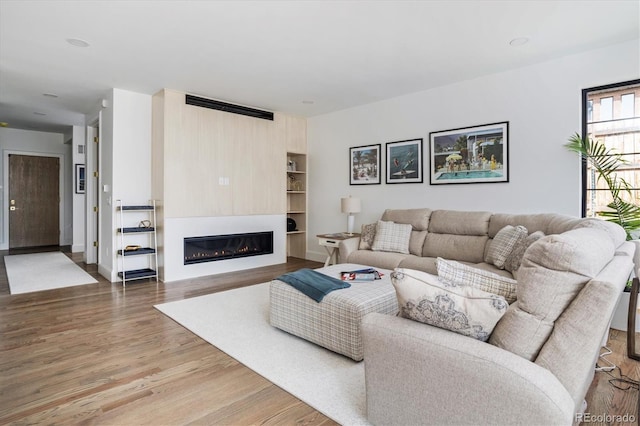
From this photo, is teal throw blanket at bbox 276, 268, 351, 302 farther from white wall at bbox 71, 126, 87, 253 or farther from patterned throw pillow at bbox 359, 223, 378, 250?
white wall at bbox 71, 126, 87, 253

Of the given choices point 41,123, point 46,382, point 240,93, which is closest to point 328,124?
point 240,93

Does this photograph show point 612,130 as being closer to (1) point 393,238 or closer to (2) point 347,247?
(1) point 393,238

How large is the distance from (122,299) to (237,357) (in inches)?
88.2

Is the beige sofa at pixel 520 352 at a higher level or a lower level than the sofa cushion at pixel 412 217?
lower

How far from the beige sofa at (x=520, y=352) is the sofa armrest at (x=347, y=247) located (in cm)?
295

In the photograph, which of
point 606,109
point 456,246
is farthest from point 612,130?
point 456,246

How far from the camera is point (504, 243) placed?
11.2 feet

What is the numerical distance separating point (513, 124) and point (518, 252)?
1.71 m

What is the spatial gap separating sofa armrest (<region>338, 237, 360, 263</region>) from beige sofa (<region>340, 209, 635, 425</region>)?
9.67 feet

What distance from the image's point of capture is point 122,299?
4.03 meters

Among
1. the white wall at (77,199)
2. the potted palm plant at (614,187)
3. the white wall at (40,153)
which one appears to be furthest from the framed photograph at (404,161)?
the white wall at (40,153)

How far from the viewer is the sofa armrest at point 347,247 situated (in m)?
4.62

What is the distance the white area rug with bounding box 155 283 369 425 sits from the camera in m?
1.99

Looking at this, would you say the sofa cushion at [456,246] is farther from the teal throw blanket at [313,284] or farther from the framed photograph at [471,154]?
the teal throw blanket at [313,284]
